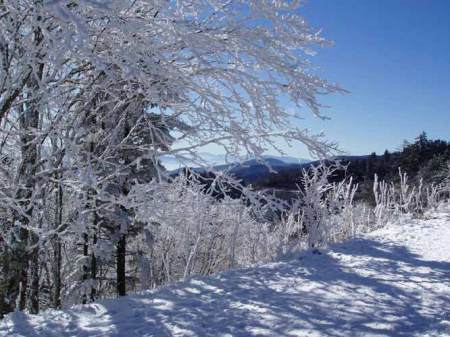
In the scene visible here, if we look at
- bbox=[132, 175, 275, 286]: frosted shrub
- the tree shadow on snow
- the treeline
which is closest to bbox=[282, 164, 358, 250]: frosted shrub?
bbox=[132, 175, 275, 286]: frosted shrub

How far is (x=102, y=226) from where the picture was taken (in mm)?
12453

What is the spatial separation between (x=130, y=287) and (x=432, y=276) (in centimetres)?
1312

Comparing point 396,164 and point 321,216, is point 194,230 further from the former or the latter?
point 396,164

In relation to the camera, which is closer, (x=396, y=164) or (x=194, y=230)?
(x=194, y=230)

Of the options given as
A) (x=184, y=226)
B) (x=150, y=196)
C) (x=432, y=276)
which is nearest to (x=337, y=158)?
(x=432, y=276)

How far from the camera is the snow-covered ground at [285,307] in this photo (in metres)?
3.15

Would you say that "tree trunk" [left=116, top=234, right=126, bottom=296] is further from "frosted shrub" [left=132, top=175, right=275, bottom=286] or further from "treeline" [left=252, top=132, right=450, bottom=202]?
"treeline" [left=252, top=132, right=450, bottom=202]

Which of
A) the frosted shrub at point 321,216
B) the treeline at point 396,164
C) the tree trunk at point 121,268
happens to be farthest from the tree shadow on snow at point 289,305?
the treeline at point 396,164

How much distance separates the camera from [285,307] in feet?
11.7

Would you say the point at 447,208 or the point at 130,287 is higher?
the point at 447,208

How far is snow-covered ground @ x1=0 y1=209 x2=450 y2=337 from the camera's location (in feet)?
10.3

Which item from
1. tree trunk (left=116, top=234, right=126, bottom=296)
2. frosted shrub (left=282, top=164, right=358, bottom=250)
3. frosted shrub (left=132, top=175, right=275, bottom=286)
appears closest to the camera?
frosted shrub (left=132, top=175, right=275, bottom=286)

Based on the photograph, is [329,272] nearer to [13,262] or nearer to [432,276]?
[432,276]

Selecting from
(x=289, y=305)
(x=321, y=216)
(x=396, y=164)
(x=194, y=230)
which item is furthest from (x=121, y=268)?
(x=396, y=164)
